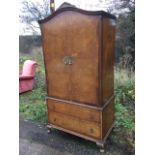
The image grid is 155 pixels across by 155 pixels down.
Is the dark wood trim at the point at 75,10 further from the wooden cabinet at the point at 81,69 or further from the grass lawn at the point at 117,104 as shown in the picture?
the grass lawn at the point at 117,104

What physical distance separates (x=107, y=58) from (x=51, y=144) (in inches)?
32.8

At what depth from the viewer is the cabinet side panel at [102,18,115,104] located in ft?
4.82

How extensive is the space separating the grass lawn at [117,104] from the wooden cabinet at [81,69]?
62 mm

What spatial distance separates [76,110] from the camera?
1.67 m

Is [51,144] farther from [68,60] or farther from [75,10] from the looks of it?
[75,10]

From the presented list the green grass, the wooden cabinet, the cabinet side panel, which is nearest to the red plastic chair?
the green grass

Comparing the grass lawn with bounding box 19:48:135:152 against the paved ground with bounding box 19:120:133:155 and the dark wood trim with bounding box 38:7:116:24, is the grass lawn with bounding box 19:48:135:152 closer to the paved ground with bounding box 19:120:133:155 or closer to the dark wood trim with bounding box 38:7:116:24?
the paved ground with bounding box 19:120:133:155

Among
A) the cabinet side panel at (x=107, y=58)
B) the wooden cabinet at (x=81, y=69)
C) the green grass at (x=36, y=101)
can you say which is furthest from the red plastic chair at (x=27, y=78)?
the cabinet side panel at (x=107, y=58)

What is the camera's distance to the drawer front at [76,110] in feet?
5.17

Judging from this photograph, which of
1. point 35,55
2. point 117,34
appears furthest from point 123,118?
point 35,55

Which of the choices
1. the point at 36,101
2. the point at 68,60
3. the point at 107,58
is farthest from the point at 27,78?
the point at 107,58
